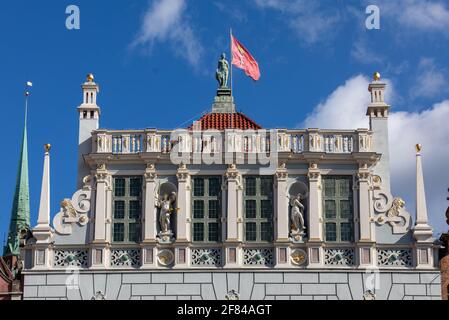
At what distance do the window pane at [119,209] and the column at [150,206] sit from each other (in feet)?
2.73

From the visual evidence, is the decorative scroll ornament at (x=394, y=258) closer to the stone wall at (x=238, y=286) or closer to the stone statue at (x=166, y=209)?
the stone wall at (x=238, y=286)

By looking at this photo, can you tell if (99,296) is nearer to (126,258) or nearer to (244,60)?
(126,258)

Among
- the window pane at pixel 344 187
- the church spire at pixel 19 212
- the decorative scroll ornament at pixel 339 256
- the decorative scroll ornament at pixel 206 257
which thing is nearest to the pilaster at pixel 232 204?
the decorative scroll ornament at pixel 206 257

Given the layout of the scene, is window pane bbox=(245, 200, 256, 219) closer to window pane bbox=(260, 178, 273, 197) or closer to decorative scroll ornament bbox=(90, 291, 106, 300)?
window pane bbox=(260, 178, 273, 197)

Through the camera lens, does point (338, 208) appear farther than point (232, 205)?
Yes

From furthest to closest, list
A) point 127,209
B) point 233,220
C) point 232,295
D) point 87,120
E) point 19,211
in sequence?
point 19,211, point 87,120, point 127,209, point 233,220, point 232,295

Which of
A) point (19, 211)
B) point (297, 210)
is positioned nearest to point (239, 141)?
point (297, 210)

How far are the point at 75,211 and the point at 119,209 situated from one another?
157 cm

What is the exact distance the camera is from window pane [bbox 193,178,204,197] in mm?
44281

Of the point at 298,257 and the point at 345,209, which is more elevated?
the point at 345,209

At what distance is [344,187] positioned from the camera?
44.5m

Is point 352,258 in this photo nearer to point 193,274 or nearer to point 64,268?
point 193,274

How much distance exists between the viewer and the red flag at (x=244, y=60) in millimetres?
46406

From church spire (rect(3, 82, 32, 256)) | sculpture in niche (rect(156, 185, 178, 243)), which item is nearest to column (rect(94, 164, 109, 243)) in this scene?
sculpture in niche (rect(156, 185, 178, 243))
